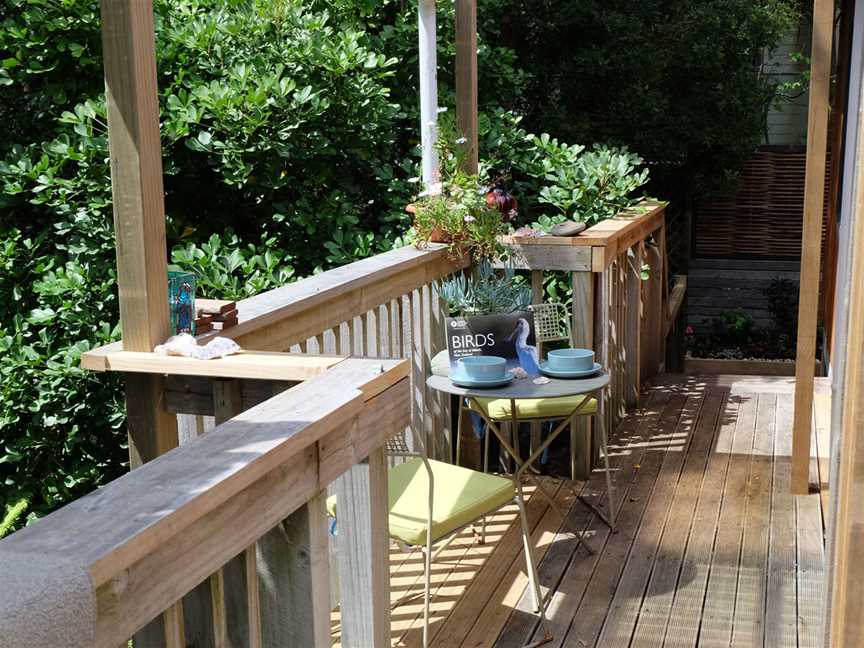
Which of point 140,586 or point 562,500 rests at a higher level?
point 140,586

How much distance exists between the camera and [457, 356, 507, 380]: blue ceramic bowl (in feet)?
12.0

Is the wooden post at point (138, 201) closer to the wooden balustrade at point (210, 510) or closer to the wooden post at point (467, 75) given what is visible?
the wooden balustrade at point (210, 510)

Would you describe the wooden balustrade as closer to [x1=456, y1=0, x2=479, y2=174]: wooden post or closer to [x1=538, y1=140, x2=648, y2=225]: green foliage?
[x1=456, y1=0, x2=479, y2=174]: wooden post

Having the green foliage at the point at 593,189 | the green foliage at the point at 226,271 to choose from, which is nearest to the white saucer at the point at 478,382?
the green foliage at the point at 226,271

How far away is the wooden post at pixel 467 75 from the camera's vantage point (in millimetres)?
4719

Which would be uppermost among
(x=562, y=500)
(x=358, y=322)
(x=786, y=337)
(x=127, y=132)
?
(x=127, y=132)

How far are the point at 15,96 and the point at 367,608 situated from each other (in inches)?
173

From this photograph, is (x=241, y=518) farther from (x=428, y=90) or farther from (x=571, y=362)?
(x=428, y=90)

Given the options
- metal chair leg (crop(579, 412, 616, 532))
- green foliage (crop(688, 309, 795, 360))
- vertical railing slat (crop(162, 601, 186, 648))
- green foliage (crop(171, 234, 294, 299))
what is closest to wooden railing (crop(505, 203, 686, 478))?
metal chair leg (crop(579, 412, 616, 532))

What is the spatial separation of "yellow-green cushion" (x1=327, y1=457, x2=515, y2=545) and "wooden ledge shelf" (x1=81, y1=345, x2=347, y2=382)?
2.68ft

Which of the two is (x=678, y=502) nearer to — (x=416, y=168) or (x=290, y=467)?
(x=416, y=168)

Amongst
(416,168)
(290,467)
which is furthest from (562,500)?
(290,467)

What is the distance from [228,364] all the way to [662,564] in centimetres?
213

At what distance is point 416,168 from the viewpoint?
557cm
